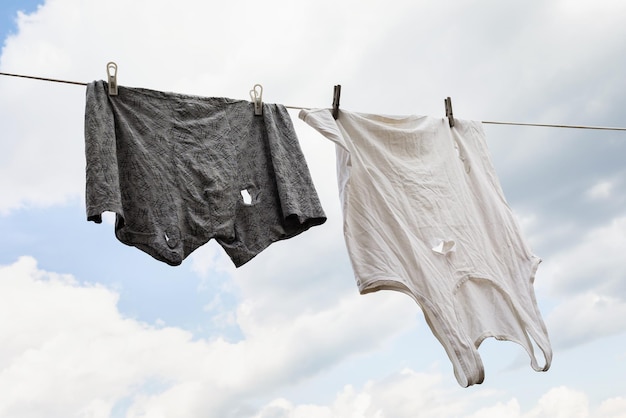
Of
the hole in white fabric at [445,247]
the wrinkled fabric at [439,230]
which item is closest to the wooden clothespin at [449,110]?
the wrinkled fabric at [439,230]

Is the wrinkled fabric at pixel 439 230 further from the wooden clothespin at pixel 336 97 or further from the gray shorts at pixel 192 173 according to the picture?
the gray shorts at pixel 192 173

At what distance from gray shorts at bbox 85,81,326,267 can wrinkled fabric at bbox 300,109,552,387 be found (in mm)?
209

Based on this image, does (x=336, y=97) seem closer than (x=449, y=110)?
Yes

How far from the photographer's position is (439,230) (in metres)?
2.86

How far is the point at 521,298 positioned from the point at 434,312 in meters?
0.51

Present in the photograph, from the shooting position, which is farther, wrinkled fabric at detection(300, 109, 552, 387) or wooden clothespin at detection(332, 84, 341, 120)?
wooden clothespin at detection(332, 84, 341, 120)

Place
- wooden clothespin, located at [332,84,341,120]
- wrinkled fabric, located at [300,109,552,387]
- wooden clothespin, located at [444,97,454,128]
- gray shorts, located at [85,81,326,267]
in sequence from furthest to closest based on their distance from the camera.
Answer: wooden clothespin, located at [444,97,454,128]
wooden clothespin, located at [332,84,341,120]
wrinkled fabric, located at [300,109,552,387]
gray shorts, located at [85,81,326,267]

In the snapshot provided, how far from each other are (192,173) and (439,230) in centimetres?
102

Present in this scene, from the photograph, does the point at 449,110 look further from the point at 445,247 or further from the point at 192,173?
the point at 192,173

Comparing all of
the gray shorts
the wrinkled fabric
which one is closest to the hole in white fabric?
the wrinkled fabric

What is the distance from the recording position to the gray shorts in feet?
7.66

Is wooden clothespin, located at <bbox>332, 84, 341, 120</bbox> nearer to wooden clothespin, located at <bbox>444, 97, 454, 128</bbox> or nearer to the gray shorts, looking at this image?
the gray shorts

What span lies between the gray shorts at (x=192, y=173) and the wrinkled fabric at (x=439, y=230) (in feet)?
0.68

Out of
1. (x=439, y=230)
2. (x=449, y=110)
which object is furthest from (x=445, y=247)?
(x=449, y=110)
